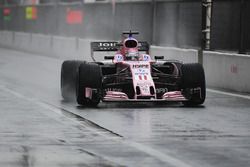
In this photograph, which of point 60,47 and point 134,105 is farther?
point 60,47

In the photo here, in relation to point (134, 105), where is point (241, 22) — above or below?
above

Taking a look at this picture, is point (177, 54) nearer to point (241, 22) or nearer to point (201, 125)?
point (241, 22)

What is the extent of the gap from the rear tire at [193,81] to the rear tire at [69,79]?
2.25 m

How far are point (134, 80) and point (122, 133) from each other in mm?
3695

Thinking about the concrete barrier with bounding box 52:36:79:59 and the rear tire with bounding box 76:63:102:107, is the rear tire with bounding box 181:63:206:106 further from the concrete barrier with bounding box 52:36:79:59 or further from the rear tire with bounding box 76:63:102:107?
the concrete barrier with bounding box 52:36:79:59

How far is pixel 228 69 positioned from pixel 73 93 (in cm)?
537

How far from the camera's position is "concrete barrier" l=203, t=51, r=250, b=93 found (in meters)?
20.0

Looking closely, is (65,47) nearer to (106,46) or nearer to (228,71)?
(228,71)

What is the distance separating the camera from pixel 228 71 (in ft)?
68.4

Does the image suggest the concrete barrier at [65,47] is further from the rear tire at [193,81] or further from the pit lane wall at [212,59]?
the rear tire at [193,81]

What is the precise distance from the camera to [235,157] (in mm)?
9867

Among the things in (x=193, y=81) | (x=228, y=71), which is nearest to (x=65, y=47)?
(x=228, y=71)

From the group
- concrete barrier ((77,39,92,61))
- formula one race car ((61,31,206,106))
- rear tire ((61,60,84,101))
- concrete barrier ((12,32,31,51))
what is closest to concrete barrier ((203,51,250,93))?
formula one race car ((61,31,206,106))

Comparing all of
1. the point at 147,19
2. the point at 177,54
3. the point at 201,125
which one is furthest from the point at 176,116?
the point at 147,19
